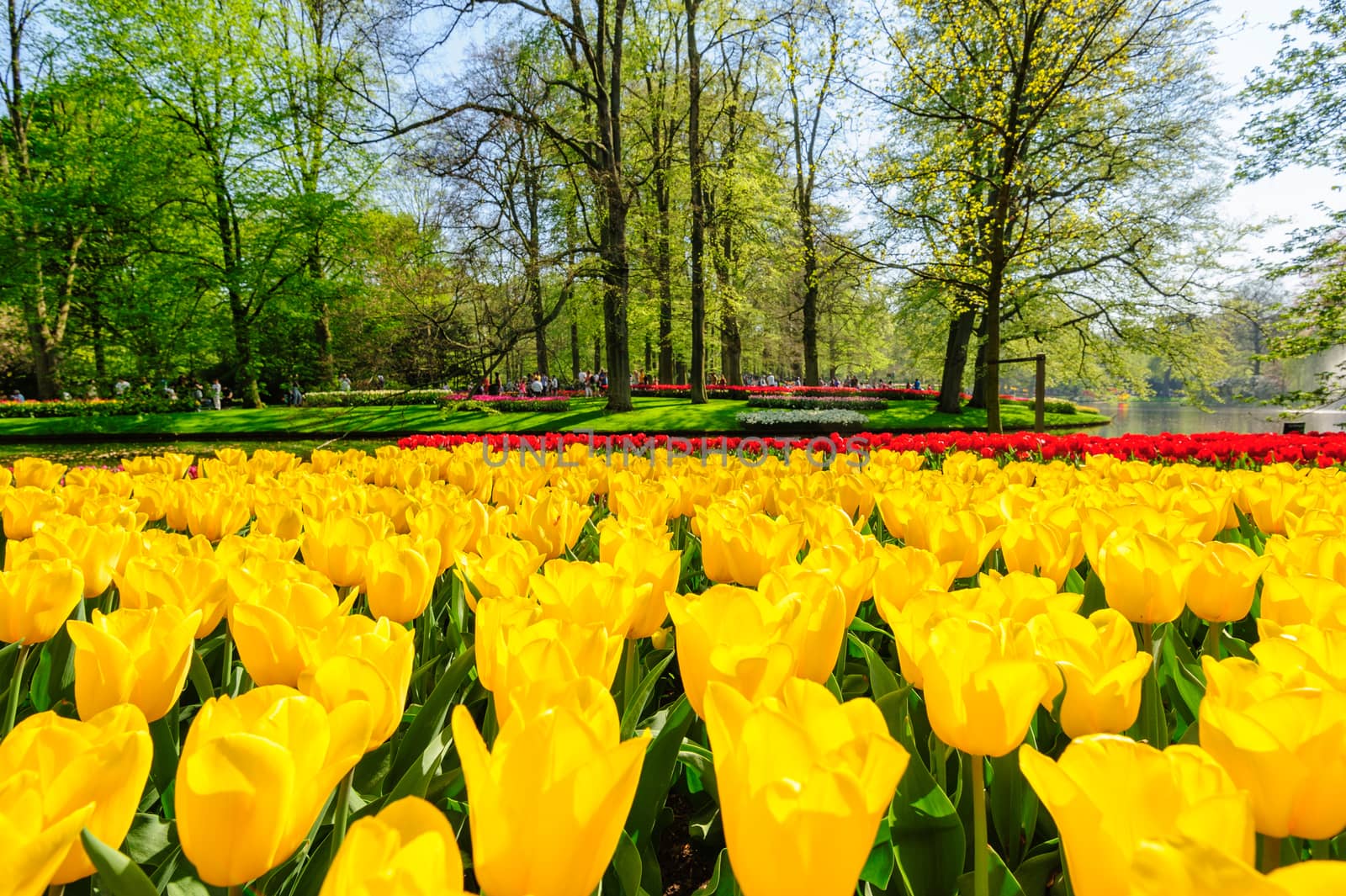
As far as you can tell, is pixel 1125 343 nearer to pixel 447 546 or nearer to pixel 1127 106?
pixel 1127 106

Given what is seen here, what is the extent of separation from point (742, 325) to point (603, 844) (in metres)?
32.5

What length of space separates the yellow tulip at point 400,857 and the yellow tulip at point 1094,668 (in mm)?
747

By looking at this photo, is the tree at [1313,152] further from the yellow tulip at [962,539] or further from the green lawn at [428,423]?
the yellow tulip at [962,539]

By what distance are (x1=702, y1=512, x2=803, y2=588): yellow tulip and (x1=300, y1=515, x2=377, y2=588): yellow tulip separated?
0.75 m

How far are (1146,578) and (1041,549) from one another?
0.87 feet

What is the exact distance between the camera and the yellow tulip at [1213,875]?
0.43 metres

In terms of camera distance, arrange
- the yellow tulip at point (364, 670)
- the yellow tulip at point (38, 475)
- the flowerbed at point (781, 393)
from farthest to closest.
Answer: the flowerbed at point (781, 393) < the yellow tulip at point (38, 475) < the yellow tulip at point (364, 670)

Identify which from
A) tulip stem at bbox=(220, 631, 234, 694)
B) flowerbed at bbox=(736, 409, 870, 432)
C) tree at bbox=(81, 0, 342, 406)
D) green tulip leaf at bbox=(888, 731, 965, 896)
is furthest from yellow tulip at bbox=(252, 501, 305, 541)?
tree at bbox=(81, 0, 342, 406)

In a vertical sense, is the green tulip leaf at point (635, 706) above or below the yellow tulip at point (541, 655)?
below

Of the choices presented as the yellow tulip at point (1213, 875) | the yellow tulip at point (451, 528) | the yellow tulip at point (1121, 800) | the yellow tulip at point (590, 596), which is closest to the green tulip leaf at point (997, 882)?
the yellow tulip at point (1121, 800)

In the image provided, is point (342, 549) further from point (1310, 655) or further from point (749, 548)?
point (1310, 655)

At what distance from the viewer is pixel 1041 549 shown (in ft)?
4.90

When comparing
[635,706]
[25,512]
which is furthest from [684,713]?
[25,512]

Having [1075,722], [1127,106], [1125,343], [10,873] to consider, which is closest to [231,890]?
[10,873]
